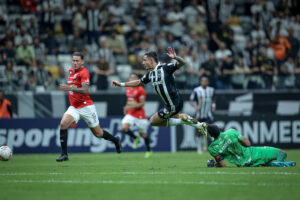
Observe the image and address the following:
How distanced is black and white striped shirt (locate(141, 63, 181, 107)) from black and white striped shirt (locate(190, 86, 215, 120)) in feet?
19.9

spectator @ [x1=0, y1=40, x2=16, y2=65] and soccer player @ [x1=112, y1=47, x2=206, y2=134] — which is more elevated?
spectator @ [x1=0, y1=40, x2=16, y2=65]

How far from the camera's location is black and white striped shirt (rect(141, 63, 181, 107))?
1243cm

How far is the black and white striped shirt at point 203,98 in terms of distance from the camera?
1867 cm

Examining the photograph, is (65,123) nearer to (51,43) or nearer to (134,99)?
(134,99)

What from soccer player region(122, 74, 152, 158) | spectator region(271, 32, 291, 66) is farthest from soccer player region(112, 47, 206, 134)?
spectator region(271, 32, 291, 66)

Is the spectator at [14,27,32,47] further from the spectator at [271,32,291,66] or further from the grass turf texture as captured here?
the grass turf texture

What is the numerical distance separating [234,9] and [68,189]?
19.6 metres

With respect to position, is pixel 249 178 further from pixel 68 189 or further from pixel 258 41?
pixel 258 41

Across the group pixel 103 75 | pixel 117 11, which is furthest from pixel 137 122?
pixel 117 11

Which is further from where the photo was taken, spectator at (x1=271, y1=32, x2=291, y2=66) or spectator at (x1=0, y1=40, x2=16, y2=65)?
spectator at (x1=271, y1=32, x2=291, y2=66)

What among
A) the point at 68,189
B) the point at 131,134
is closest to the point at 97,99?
the point at 131,134

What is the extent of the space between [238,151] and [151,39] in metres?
12.2

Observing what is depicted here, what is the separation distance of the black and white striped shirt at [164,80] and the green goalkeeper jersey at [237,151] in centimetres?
207

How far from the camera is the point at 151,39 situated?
2248 centimetres
